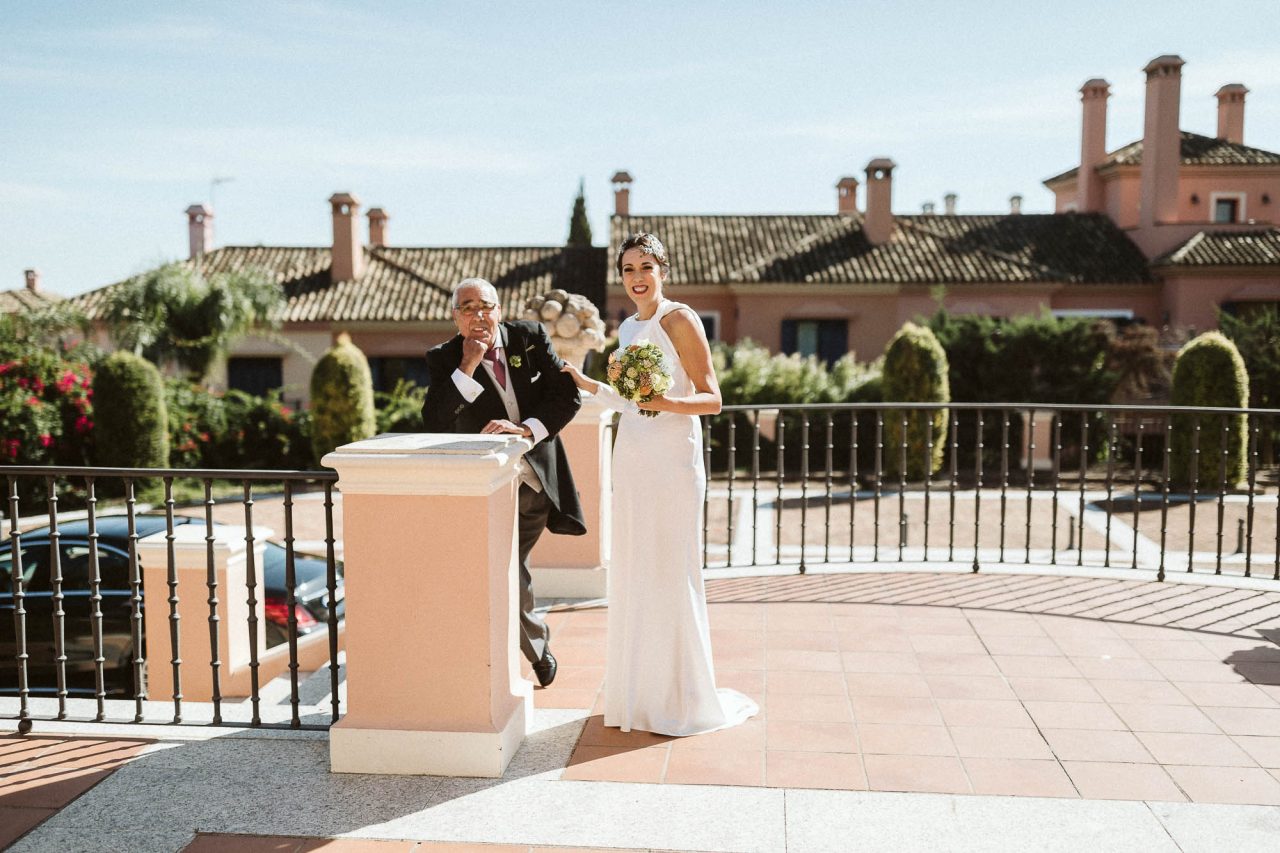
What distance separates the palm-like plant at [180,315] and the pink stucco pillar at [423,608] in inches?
851

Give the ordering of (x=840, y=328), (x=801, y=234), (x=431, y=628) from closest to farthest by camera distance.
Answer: (x=431, y=628) → (x=840, y=328) → (x=801, y=234)

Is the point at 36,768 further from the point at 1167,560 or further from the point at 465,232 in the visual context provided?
the point at 465,232

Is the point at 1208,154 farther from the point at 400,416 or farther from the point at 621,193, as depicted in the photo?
the point at 400,416

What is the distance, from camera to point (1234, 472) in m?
15.8

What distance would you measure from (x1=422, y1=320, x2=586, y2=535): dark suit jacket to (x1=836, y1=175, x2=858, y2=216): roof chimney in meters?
28.2

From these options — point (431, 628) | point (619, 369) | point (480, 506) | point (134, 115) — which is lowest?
point (431, 628)

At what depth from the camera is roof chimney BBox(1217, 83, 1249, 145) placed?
30344mm

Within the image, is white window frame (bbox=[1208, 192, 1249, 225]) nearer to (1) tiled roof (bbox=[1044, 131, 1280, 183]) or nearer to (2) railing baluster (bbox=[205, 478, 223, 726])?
(1) tiled roof (bbox=[1044, 131, 1280, 183])

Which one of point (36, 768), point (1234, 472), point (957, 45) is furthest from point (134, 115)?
point (1234, 472)

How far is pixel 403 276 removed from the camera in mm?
28047

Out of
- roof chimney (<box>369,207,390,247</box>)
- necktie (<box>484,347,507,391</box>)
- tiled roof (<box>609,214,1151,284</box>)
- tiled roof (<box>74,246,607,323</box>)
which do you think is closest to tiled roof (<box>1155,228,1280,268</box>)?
tiled roof (<box>609,214,1151,284</box>)

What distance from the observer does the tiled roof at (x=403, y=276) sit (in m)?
26.3

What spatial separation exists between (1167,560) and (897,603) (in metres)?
4.87

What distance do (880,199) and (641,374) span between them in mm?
24086
